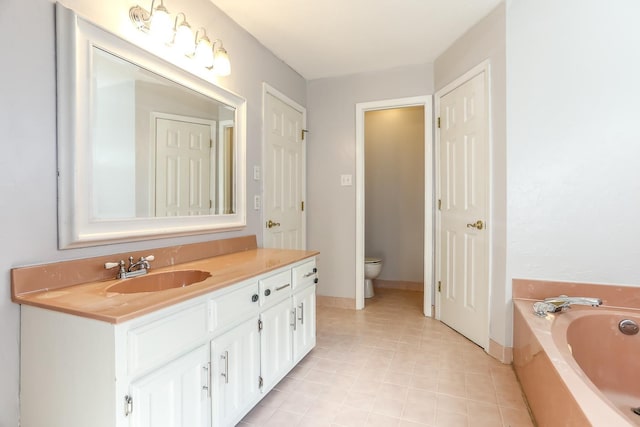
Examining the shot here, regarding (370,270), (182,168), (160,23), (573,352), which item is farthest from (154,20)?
(370,270)

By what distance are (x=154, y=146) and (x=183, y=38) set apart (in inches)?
23.6

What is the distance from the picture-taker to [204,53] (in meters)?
1.79

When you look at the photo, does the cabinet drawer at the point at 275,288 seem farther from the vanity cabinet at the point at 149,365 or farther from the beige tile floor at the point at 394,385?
the beige tile floor at the point at 394,385

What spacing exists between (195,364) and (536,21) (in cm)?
267

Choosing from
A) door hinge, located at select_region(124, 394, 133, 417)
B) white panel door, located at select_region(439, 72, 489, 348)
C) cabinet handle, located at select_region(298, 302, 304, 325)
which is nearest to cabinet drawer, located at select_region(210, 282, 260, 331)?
door hinge, located at select_region(124, 394, 133, 417)

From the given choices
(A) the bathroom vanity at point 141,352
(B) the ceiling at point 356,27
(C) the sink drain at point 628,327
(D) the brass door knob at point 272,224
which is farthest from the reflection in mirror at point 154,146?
(C) the sink drain at point 628,327

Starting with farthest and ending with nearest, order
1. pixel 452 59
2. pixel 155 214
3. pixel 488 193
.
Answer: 1. pixel 452 59
2. pixel 488 193
3. pixel 155 214

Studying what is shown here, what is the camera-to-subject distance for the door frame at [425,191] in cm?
292

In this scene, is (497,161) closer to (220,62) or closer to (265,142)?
(265,142)

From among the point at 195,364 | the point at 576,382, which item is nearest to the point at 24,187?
the point at 195,364

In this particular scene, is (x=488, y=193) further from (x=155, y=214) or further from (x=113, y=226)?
(x=113, y=226)

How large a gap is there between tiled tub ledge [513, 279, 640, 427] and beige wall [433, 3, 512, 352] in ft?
0.37

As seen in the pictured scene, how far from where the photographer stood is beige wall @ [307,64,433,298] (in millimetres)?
3166

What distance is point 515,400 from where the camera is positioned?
168 centimetres
